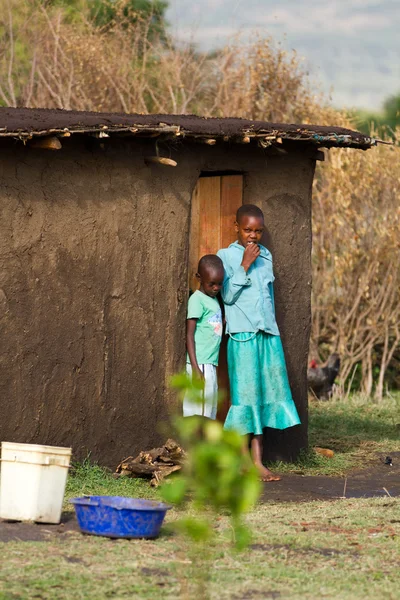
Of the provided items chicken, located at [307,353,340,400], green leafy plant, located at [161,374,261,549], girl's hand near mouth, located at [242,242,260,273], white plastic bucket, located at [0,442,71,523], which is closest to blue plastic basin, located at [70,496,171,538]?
white plastic bucket, located at [0,442,71,523]

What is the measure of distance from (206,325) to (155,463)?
1036mm

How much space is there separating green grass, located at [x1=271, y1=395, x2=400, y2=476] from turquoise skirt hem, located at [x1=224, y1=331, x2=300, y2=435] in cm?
55

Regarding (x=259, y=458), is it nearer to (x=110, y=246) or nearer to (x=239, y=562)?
(x=110, y=246)

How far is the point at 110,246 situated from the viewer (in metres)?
7.14

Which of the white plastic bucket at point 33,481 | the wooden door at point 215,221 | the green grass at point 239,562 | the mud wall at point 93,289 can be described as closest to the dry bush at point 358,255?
the wooden door at point 215,221

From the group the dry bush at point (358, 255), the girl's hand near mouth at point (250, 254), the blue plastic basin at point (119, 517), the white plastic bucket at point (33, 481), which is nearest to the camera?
the blue plastic basin at point (119, 517)

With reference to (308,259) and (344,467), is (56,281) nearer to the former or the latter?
(308,259)

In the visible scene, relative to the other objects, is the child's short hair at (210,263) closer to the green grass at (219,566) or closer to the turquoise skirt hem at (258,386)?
the turquoise skirt hem at (258,386)

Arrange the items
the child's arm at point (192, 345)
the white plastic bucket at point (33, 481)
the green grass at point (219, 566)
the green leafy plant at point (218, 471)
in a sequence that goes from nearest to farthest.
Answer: the green leafy plant at point (218, 471) < the green grass at point (219, 566) < the white plastic bucket at point (33, 481) < the child's arm at point (192, 345)

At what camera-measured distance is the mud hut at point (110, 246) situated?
666 cm

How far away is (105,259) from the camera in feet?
23.4

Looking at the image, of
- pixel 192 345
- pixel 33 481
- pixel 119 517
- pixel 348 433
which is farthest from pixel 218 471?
pixel 348 433

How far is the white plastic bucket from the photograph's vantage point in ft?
18.1

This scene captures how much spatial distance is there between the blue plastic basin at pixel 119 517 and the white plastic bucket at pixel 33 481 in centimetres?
31
